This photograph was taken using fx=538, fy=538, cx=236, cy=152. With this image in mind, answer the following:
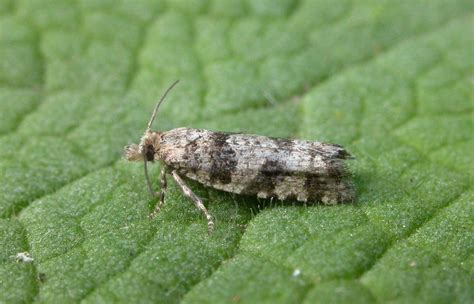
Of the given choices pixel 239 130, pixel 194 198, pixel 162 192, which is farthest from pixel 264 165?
pixel 239 130

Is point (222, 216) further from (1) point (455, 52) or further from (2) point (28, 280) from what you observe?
(1) point (455, 52)

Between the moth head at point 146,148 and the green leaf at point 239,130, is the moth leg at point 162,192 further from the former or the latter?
the moth head at point 146,148

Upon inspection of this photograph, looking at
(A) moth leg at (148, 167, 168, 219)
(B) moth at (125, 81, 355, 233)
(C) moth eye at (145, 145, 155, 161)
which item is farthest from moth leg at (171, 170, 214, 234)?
(C) moth eye at (145, 145, 155, 161)

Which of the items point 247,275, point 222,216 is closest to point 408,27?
point 222,216

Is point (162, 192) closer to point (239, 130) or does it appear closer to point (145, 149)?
point (145, 149)

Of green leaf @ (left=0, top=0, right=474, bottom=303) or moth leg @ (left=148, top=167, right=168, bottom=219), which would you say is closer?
green leaf @ (left=0, top=0, right=474, bottom=303)

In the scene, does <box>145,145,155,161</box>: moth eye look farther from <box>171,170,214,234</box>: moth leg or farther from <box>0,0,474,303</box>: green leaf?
<box>171,170,214,234</box>: moth leg
